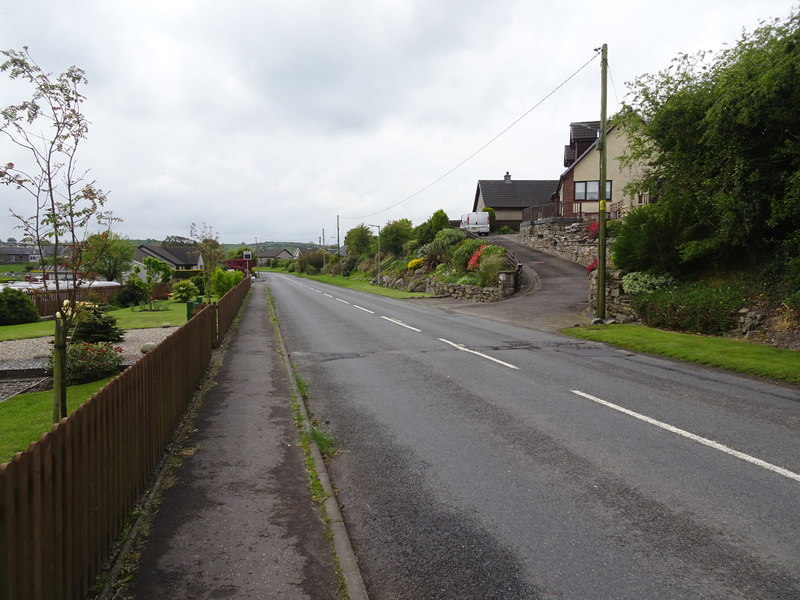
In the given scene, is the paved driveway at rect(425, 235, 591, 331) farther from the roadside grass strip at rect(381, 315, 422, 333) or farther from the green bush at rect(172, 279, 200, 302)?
the green bush at rect(172, 279, 200, 302)

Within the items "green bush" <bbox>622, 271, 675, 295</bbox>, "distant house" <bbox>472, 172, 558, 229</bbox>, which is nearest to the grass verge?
Answer: "green bush" <bbox>622, 271, 675, 295</bbox>

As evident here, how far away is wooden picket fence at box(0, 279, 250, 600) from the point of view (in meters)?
2.72

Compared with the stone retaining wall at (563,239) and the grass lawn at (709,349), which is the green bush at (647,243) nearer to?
the grass lawn at (709,349)

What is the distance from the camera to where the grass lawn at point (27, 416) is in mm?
7555

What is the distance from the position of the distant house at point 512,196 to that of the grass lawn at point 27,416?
180 feet

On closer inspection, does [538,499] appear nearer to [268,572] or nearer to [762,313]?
[268,572]

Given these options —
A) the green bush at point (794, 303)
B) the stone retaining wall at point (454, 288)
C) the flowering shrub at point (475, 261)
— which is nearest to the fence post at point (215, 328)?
the green bush at point (794, 303)

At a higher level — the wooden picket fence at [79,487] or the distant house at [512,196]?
the distant house at [512,196]

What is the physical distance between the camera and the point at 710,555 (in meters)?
3.99

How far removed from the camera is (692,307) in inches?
624

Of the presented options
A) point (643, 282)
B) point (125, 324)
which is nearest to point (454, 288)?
point (643, 282)

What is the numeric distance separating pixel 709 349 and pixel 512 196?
2140 inches

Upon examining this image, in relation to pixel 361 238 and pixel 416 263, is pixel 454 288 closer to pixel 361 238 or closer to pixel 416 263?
pixel 416 263

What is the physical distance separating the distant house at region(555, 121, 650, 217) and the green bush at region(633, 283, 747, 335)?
22.4 metres
